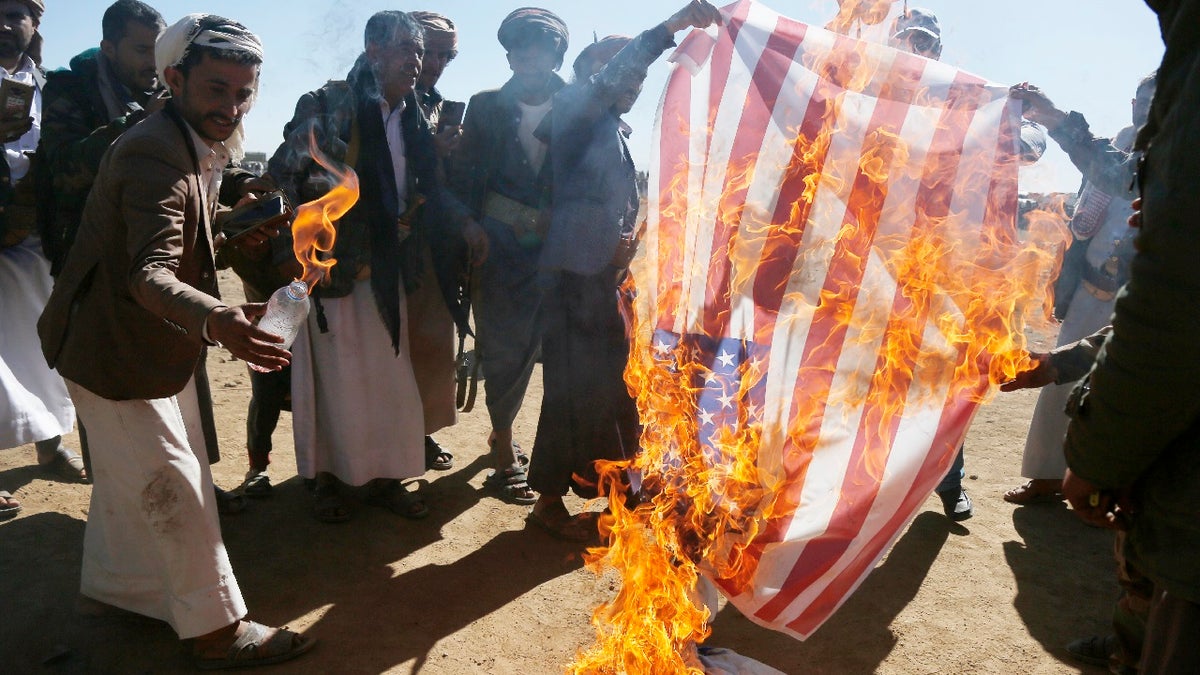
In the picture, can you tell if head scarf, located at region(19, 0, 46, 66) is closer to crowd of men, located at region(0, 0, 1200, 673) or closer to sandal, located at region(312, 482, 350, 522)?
crowd of men, located at region(0, 0, 1200, 673)

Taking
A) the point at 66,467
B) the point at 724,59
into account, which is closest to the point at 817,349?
the point at 724,59

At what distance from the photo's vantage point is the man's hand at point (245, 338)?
2461 millimetres

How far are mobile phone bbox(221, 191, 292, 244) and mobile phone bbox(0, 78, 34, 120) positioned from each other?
2.19 meters

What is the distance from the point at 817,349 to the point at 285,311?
200 centimetres

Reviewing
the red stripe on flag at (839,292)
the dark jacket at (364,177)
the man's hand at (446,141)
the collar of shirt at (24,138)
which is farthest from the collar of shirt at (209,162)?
the red stripe on flag at (839,292)

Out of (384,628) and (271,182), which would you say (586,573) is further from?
(271,182)

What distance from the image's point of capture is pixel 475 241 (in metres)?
4.85

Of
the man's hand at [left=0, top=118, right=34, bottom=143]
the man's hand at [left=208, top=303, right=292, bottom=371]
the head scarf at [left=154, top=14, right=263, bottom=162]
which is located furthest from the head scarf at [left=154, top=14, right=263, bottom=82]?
the man's hand at [left=0, top=118, right=34, bottom=143]

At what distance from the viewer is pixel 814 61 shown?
11.0ft

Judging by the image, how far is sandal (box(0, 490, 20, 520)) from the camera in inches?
174

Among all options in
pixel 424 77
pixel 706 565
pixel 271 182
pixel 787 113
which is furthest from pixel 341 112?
pixel 706 565

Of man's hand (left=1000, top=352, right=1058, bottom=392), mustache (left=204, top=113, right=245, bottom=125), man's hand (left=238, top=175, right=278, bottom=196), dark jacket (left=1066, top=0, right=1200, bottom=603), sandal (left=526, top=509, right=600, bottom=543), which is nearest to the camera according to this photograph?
dark jacket (left=1066, top=0, right=1200, bottom=603)

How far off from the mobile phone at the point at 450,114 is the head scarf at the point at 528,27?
639 millimetres

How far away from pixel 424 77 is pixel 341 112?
1119mm
